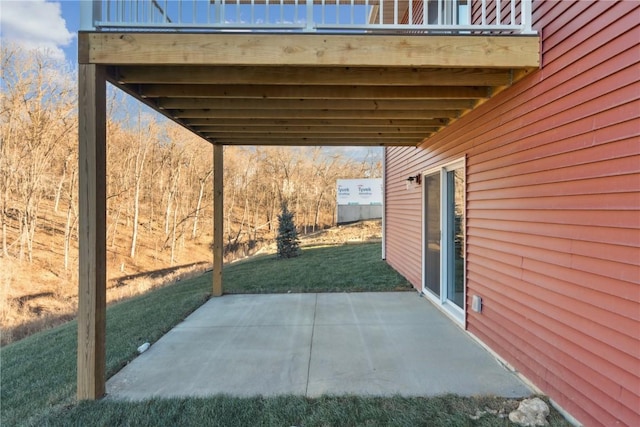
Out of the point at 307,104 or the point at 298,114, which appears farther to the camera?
the point at 298,114

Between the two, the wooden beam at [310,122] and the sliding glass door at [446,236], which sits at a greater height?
the wooden beam at [310,122]

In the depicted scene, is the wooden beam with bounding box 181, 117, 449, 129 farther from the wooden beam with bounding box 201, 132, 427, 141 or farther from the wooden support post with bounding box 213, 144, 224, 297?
the wooden support post with bounding box 213, 144, 224, 297

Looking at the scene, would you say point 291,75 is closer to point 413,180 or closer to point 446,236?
point 446,236

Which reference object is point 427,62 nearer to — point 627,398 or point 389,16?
point 627,398

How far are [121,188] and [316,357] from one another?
1650 cm

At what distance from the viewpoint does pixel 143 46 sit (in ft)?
8.80

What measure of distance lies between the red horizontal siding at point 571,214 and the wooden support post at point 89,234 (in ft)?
11.0

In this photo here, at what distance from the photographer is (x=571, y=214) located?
7.84 ft

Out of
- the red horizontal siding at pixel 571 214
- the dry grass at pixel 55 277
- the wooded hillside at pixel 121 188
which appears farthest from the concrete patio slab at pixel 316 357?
the wooded hillside at pixel 121 188

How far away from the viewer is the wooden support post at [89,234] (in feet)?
8.79

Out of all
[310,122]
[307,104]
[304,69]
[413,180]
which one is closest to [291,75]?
[304,69]

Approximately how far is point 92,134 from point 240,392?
2.29m

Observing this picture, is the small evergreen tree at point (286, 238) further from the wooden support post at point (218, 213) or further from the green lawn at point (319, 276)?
the wooden support post at point (218, 213)

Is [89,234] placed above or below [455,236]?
above
